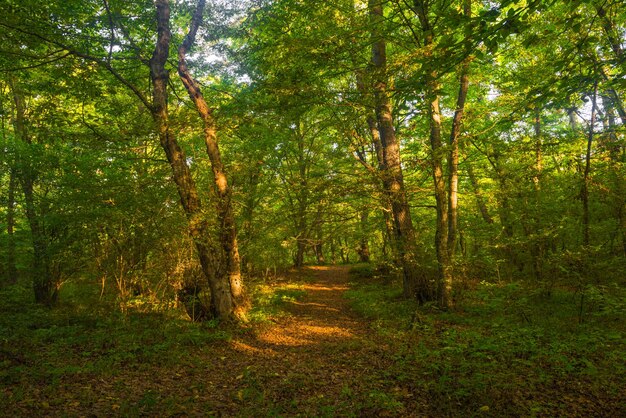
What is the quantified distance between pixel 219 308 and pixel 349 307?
469 cm

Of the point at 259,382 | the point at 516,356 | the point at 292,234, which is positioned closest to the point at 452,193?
the point at 516,356

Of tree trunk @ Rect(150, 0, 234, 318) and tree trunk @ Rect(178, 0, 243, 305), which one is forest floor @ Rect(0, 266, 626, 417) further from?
tree trunk @ Rect(150, 0, 234, 318)

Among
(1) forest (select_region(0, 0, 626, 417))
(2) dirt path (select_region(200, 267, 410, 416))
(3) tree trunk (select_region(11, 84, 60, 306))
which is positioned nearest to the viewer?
(2) dirt path (select_region(200, 267, 410, 416))

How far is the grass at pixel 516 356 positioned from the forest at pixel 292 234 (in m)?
0.04

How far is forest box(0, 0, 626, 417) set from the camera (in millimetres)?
4945

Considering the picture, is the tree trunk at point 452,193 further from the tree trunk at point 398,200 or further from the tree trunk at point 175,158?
the tree trunk at point 175,158

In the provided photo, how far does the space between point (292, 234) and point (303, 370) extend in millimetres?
6973

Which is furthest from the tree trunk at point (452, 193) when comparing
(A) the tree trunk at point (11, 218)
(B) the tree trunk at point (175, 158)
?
(A) the tree trunk at point (11, 218)

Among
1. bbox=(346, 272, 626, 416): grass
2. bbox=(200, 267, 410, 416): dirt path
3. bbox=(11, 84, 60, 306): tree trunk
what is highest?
Answer: bbox=(11, 84, 60, 306): tree trunk

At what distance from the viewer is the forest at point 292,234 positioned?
495cm

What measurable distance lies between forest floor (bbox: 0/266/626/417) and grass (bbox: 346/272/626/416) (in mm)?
23

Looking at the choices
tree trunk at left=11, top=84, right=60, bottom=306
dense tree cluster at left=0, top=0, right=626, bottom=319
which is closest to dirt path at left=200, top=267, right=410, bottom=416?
dense tree cluster at left=0, top=0, right=626, bottom=319

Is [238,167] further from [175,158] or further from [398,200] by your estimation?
[398,200]

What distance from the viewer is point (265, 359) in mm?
6934
